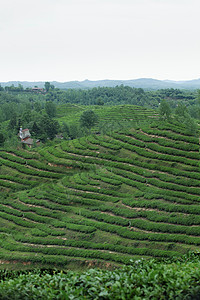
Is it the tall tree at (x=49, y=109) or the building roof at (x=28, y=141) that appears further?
the tall tree at (x=49, y=109)

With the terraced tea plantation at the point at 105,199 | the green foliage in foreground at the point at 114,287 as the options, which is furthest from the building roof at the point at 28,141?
the green foliage in foreground at the point at 114,287

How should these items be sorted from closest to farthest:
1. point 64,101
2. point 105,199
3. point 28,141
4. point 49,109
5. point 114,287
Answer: point 114,287 < point 105,199 < point 28,141 < point 49,109 < point 64,101

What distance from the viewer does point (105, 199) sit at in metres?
36.5

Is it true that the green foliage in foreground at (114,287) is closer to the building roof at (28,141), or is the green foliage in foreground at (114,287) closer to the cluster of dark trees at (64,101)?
the cluster of dark trees at (64,101)

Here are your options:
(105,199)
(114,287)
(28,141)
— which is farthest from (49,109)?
(114,287)

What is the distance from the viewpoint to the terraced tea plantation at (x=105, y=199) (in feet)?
91.8

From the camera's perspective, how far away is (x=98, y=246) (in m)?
28.3

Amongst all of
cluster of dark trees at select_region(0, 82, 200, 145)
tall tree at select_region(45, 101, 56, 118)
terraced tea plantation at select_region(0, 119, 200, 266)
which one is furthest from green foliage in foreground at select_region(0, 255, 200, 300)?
tall tree at select_region(45, 101, 56, 118)

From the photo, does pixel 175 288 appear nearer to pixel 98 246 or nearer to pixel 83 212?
pixel 98 246

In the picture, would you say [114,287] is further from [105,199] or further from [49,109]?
[49,109]

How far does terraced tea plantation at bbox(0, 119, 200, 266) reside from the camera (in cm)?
2798

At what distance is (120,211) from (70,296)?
2018 centimetres

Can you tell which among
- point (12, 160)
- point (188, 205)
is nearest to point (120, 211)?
point (188, 205)

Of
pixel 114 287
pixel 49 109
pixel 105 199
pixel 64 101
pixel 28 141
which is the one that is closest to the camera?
pixel 114 287
